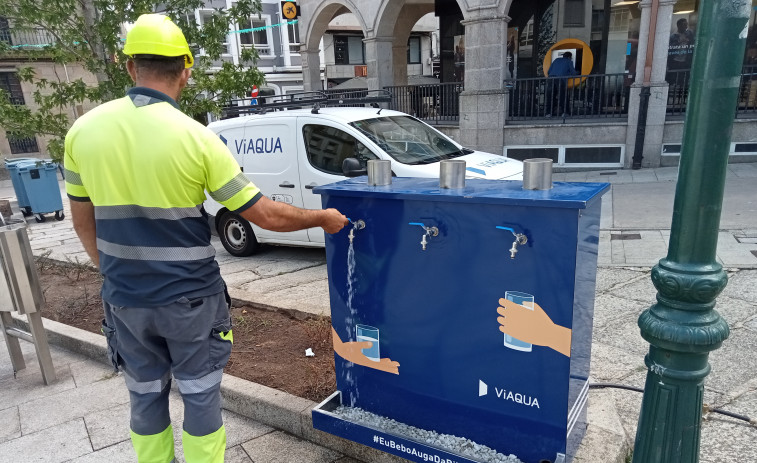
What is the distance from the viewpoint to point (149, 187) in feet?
7.10

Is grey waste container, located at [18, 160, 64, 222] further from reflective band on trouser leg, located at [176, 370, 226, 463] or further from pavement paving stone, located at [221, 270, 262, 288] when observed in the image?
reflective band on trouser leg, located at [176, 370, 226, 463]

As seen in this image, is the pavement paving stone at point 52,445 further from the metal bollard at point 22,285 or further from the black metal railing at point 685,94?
the black metal railing at point 685,94

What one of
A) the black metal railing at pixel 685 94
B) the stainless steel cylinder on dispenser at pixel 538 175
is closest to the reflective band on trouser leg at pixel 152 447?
the stainless steel cylinder on dispenser at pixel 538 175

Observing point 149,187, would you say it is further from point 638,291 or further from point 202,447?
point 638,291

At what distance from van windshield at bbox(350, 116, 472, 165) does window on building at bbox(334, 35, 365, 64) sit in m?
32.0

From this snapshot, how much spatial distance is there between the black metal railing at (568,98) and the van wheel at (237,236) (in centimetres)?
772

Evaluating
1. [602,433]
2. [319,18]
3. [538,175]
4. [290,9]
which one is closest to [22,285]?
[538,175]

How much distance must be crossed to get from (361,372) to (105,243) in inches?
55.6

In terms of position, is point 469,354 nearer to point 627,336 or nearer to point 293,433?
point 293,433

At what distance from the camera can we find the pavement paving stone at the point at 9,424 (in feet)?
11.2

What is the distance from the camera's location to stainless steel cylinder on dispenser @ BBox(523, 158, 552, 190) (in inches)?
87.1

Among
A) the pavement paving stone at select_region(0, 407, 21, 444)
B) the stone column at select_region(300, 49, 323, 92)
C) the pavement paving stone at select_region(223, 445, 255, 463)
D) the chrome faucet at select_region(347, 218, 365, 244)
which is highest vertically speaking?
the stone column at select_region(300, 49, 323, 92)

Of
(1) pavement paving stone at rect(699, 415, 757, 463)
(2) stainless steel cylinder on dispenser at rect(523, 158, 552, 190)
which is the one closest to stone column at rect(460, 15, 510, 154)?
(1) pavement paving stone at rect(699, 415, 757, 463)

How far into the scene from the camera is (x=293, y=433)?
323 centimetres
